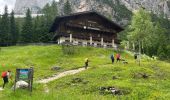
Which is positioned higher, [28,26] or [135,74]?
[28,26]

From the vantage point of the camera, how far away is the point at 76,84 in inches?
1590

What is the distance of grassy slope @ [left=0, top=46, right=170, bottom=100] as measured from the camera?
28.1m

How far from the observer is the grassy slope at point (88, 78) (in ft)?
92.0

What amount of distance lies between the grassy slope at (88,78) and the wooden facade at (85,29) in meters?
12.3

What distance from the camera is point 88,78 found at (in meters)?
44.0

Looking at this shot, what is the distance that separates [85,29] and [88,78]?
50.7 meters

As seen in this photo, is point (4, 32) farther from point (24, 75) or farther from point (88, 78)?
point (24, 75)

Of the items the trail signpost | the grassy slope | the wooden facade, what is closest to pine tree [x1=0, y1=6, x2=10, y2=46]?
the wooden facade

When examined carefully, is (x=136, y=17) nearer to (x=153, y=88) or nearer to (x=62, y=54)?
(x=62, y=54)

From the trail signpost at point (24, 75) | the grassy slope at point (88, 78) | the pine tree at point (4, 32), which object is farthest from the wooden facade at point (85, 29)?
the trail signpost at point (24, 75)

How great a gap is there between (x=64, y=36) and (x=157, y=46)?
43.0 m

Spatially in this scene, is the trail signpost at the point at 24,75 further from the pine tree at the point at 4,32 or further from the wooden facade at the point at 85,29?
the pine tree at the point at 4,32

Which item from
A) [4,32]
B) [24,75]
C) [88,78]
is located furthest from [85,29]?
[24,75]

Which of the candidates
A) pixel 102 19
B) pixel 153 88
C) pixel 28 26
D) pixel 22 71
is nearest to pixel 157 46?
pixel 102 19
